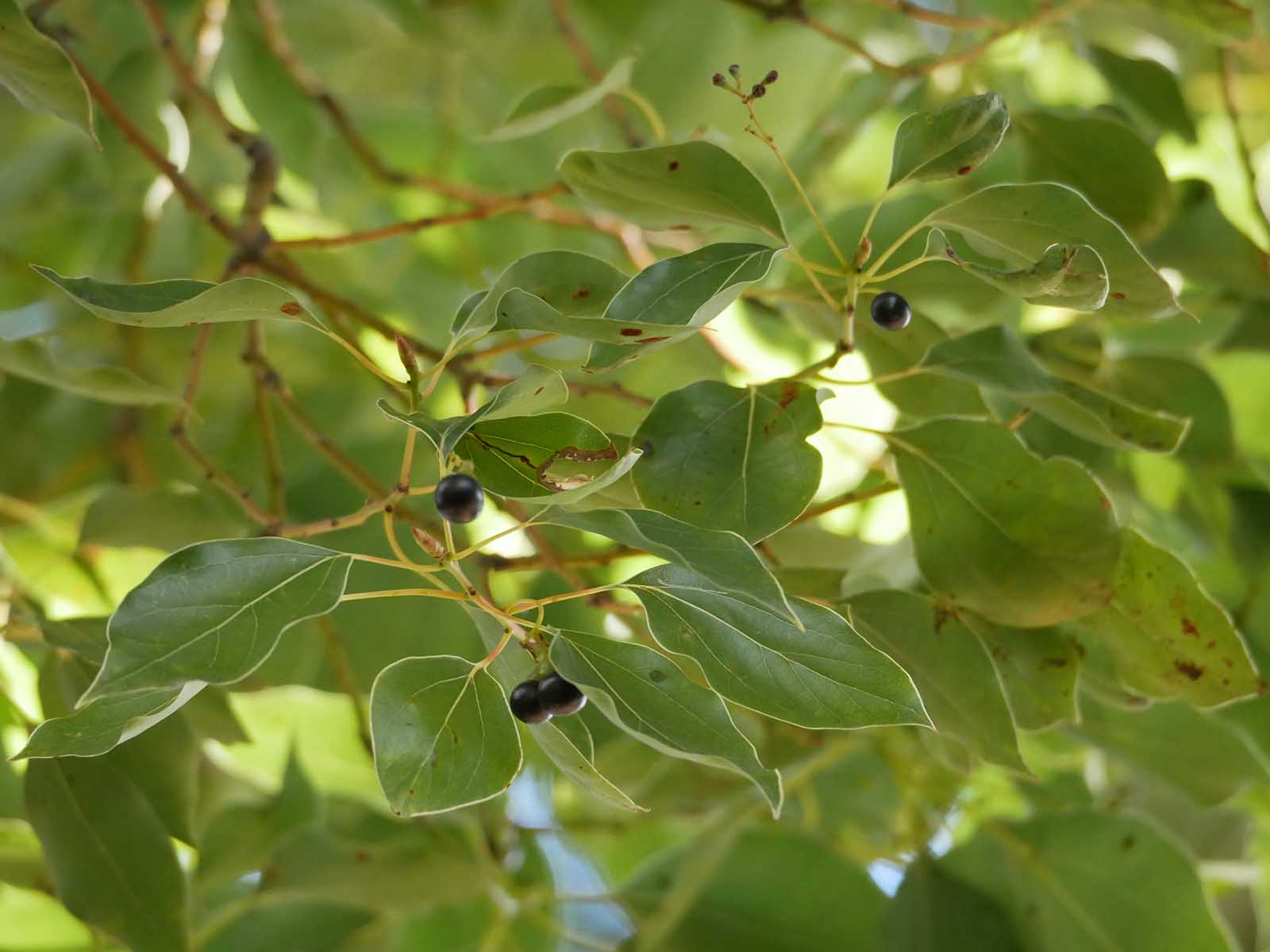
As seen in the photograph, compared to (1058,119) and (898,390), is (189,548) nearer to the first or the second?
(898,390)

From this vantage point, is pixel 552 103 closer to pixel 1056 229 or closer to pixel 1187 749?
pixel 1056 229

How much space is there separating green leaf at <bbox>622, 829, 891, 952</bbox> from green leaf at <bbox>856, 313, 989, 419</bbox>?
1.23 feet

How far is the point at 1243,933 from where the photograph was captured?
104 centimetres

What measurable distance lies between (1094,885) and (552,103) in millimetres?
641

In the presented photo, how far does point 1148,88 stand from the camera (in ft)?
3.13

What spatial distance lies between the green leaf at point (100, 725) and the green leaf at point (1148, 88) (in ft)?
2.61

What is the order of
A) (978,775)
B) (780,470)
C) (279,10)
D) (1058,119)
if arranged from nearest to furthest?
(780,470) → (1058,119) → (978,775) → (279,10)

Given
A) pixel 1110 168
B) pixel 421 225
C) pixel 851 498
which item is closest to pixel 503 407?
pixel 851 498

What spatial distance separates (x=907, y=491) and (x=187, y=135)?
875mm

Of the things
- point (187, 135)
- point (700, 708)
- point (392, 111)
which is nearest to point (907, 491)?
point (700, 708)

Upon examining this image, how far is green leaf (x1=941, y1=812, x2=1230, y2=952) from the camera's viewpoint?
2.81 feet

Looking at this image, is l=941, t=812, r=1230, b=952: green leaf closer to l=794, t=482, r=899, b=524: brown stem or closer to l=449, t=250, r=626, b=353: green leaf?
l=794, t=482, r=899, b=524: brown stem

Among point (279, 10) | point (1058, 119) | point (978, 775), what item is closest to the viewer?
point (1058, 119)

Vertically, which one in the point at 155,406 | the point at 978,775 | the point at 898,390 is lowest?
the point at 978,775
